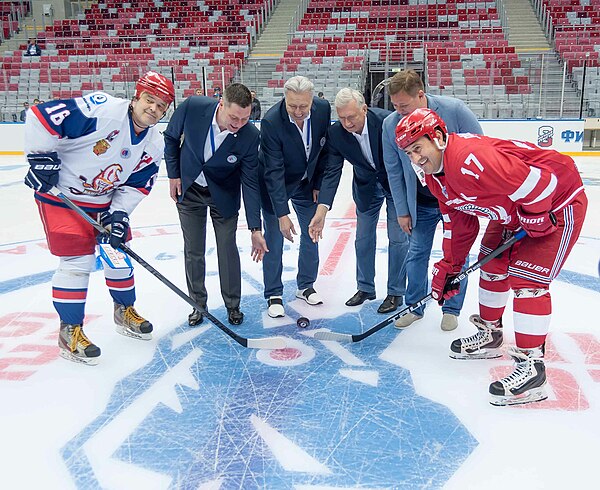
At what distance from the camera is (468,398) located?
2.15 metres

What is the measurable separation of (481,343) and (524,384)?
42cm

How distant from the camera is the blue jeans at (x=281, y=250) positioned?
306 cm

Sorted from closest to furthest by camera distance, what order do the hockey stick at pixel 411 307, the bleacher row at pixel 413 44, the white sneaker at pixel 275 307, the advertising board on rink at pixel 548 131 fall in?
the hockey stick at pixel 411 307 < the white sneaker at pixel 275 307 < the advertising board on rink at pixel 548 131 < the bleacher row at pixel 413 44

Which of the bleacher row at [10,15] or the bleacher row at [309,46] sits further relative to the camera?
the bleacher row at [10,15]

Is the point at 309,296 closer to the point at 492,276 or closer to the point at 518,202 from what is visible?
the point at 492,276

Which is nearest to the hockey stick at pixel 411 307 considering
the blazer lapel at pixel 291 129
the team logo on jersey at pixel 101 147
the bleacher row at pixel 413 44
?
the blazer lapel at pixel 291 129

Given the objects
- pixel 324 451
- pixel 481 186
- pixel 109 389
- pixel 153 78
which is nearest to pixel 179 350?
pixel 109 389

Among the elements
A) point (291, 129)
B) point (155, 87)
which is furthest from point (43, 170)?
point (291, 129)

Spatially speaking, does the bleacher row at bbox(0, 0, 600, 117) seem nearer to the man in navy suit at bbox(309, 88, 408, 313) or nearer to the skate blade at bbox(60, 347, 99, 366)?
the man in navy suit at bbox(309, 88, 408, 313)

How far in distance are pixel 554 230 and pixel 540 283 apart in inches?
7.8

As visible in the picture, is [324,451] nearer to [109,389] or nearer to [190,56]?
[109,389]

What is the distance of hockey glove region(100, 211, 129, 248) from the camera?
2.44 m

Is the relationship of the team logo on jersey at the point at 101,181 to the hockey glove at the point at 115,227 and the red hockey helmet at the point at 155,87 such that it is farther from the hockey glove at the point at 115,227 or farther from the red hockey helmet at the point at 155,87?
the red hockey helmet at the point at 155,87

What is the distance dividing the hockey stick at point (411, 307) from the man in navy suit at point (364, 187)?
445 millimetres
